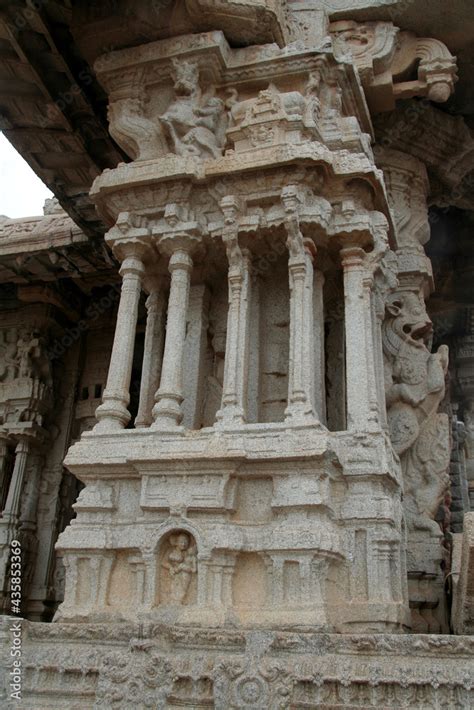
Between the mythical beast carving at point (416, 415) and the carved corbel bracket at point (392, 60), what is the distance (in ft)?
10.2

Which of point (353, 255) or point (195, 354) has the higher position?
point (353, 255)

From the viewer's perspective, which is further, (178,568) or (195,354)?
(195,354)

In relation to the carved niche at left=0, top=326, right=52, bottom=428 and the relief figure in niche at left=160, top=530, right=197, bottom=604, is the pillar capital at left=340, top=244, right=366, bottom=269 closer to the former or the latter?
the relief figure in niche at left=160, top=530, right=197, bottom=604

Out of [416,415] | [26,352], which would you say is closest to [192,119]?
[416,415]

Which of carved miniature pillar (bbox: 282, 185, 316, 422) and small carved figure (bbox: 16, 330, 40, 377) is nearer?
carved miniature pillar (bbox: 282, 185, 316, 422)

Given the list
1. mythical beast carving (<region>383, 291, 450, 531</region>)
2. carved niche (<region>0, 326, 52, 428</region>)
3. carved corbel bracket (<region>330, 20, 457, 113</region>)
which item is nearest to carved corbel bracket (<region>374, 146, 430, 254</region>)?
carved corbel bracket (<region>330, 20, 457, 113</region>)

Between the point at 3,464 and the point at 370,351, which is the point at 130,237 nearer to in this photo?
the point at 370,351

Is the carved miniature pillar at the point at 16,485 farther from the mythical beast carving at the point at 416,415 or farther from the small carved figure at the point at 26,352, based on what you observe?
the mythical beast carving at the point at 416,415

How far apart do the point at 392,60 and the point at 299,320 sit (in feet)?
16.3

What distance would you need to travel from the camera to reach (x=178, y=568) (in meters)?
6.00

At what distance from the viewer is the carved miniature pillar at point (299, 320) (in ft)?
21.1

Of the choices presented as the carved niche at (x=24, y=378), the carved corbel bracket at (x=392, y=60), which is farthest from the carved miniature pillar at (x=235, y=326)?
the carved niche at (x=24, y=378)

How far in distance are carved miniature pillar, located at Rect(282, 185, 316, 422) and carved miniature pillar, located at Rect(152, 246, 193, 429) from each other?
1140 mm

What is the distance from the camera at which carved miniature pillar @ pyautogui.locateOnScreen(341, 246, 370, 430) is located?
659cm
